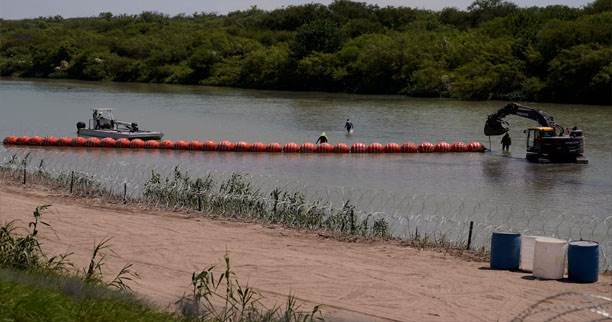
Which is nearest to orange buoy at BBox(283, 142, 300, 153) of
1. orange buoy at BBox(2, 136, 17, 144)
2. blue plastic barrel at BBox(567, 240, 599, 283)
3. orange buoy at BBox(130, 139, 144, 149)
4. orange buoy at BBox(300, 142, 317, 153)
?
orange buoy at BBox(300, 142, 317, 153)

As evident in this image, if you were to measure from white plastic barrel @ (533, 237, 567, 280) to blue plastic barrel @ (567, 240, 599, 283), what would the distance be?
0.20 m

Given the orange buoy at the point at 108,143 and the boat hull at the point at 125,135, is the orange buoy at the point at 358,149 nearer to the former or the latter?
the boat hull at the point at 125,135

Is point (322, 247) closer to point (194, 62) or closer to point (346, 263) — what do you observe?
point (346, 263)

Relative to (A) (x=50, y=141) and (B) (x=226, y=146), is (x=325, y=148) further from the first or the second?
(A) (x=50, y=141)

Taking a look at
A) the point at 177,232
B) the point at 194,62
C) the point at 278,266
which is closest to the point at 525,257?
the point at 278,266

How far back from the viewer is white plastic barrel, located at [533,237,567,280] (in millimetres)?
18875

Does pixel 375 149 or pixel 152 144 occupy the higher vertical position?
pixel 375 149

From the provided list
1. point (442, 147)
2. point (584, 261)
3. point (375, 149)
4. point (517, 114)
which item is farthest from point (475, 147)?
point (584, 261)

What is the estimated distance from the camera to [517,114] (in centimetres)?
4472

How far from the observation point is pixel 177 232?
74.5 feet

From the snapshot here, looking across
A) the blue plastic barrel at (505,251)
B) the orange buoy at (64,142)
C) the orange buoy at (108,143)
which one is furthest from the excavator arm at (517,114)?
the blue plastic barrel at (505,251)

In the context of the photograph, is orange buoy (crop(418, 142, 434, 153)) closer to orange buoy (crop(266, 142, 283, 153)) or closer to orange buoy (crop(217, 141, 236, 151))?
orange buoy (crop(266, 142, 283, 153))

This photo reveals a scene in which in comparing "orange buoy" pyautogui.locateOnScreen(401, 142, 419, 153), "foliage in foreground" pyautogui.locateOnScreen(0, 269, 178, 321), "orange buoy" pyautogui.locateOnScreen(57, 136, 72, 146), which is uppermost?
"foliage in foreground" pyautogui.locateOnScreen(0, 269, 178, 321)

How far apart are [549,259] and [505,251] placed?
99cm
